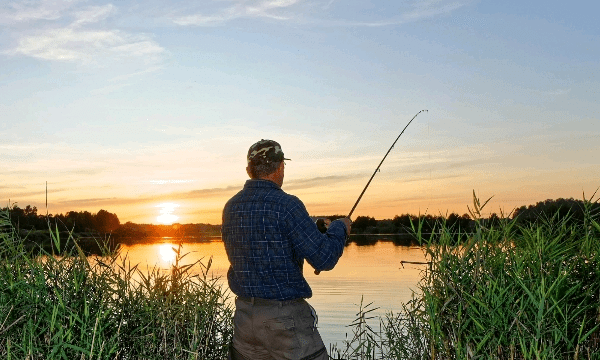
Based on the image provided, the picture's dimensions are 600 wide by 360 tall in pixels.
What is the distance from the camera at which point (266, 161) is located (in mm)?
4324

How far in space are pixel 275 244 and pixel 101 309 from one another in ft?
7.23

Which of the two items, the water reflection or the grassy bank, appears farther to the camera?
the water reflection

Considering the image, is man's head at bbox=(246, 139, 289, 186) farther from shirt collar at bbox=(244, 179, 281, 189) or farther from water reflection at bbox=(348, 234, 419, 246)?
water reflection at bbox=(348, 234, 419, 246)

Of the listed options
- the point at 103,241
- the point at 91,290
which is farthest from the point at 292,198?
the point at 103,241

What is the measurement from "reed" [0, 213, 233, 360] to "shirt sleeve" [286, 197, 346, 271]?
1854 millimetres

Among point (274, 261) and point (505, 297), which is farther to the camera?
point (505, 297)

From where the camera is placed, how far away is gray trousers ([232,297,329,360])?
4.16 m

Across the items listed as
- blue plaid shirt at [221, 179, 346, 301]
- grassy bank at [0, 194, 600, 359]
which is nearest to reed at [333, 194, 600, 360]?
grassy bank at [0, 194, 600, 359]

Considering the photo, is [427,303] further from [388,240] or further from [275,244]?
[388,240]

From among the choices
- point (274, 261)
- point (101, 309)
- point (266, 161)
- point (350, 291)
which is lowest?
point (350, 291)

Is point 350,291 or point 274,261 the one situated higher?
point 274,261

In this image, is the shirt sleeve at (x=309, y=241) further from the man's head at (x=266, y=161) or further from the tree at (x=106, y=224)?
the tree at (x=106, y=224)

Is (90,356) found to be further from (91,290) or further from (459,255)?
(459,255)

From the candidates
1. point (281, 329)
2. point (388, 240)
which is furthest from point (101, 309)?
point (388, 240)
